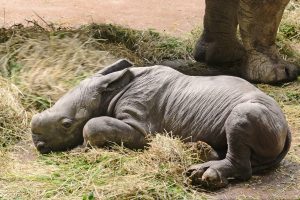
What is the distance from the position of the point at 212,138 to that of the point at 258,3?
214cm

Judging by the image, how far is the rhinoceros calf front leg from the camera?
163 inches

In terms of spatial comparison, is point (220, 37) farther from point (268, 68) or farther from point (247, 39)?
point (268, 68)

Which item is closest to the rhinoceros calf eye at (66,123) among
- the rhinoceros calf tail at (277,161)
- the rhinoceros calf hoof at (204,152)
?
the rhinoceros calf hoof at (204,152)

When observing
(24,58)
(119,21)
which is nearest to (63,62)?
(24,58)

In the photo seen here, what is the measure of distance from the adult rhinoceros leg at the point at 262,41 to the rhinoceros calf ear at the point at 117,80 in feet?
6.48

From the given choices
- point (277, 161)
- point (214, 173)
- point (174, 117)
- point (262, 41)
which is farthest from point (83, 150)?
point (262, 41)

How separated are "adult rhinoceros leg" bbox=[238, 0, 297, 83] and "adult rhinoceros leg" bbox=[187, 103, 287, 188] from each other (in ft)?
7.08

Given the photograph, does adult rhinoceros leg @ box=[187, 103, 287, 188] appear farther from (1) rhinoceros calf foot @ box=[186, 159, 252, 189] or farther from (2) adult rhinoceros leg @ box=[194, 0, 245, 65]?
(2) adult rhinoceros leg @ box=[194, 0, 245, 65]

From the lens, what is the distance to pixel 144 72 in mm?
4406

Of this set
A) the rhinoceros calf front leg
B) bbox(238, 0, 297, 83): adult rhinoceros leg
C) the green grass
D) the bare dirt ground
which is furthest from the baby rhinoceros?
the bare dirt ground

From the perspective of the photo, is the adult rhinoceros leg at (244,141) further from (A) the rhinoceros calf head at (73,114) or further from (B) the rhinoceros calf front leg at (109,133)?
(A) the rhinoceros calf head at (73,114)

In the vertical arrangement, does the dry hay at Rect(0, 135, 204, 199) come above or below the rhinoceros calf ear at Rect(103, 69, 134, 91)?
below

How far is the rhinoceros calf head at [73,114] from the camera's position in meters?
4.29

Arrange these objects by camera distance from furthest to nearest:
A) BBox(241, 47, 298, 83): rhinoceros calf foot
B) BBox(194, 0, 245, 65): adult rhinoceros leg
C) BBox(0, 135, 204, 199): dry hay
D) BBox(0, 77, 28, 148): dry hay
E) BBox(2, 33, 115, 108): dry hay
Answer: BBox(194, 0, 245, 65): adult rhinoceros leg, BBox(241, 47, 298, 83): rhinoceros calf foot, BBox(2, 33, 115, 108): dry hay, BBox(0, 77, 28, 148): dry hay, BBox(0, 135, 204, 199): dry hay
